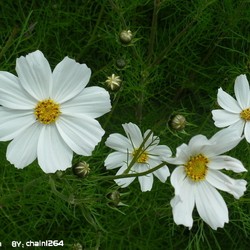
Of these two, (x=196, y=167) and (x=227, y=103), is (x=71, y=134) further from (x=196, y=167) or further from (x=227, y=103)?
(x=227, y=103)

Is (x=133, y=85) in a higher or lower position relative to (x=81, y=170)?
higher

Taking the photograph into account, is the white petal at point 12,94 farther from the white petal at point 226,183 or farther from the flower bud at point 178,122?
the white petal at point 226,183

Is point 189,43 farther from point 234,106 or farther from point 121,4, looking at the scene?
point 234,106

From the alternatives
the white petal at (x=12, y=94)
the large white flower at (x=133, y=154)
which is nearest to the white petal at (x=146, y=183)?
the large white flower at (x=133, y=154)

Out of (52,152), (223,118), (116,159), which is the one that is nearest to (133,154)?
(116,159)

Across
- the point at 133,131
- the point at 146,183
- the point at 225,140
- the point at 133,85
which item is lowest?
the point at 225,140
